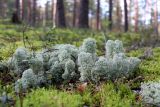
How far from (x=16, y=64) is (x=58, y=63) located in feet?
1.80

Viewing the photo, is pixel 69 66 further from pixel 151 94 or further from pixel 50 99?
pixel 151 94

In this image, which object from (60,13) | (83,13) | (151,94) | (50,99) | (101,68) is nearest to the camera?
(50,99)

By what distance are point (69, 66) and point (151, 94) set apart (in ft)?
3.95

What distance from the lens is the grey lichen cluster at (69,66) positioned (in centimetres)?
404

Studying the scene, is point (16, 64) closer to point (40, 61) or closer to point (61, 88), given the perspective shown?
point (40, 61)

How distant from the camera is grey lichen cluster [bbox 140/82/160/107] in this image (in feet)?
11.3

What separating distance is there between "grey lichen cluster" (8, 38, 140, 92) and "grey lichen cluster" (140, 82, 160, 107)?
58 cm

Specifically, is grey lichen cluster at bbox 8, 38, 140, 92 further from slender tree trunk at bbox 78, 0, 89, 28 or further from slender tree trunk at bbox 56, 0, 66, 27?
slender tree trunk at bbox 78, 0, 89, 28

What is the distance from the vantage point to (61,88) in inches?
157

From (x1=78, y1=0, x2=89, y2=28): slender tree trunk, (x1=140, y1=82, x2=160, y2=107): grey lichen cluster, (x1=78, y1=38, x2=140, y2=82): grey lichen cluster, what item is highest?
(x1=78, y1=0, x2=89, y2=28): slender tree trunk

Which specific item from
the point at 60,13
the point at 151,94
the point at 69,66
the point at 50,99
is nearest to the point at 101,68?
the point at 69,66

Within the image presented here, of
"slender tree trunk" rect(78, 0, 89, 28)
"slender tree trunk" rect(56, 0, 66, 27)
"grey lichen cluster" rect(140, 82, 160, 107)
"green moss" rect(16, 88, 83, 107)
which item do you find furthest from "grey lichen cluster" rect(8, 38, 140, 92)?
"slender tree trunk" rect(78, 0, 89, 28)

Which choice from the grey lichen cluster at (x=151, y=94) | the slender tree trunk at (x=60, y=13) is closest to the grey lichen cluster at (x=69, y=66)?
the grey lichen cluster at (x=151, y=94)

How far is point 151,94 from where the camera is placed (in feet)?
11.6
